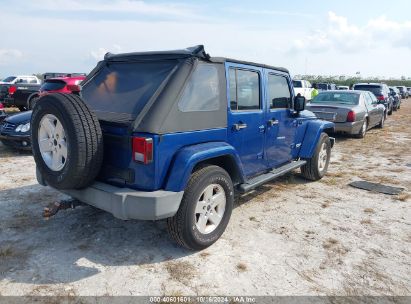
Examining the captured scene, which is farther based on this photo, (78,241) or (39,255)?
(78,241)

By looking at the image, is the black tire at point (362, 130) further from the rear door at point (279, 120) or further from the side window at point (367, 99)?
the rear door at point (279, 120)

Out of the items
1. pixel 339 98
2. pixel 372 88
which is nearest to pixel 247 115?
pixel 339 98

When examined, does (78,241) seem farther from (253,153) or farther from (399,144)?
(399,144)

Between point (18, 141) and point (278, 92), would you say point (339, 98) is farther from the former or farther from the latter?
point (18, 141)

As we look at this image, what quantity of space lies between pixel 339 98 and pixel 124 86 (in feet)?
29.3

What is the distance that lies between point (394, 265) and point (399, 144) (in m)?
8.03

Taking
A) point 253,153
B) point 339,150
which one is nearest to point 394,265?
point 253,153

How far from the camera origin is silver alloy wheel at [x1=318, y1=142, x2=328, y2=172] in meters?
6.31

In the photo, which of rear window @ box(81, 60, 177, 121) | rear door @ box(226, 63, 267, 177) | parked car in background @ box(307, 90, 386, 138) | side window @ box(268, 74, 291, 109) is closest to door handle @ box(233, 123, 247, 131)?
rear door @ box(226, 63, 267, 177)

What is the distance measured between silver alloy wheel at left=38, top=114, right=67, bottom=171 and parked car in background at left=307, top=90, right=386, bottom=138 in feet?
27.4

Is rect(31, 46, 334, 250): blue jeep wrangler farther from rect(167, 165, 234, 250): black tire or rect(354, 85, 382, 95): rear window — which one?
rect(354, 85, 382, 95): rear window

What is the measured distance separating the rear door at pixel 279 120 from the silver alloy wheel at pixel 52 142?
8.41 feet

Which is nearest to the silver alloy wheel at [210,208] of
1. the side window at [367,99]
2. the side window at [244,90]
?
the side window at [244,90]

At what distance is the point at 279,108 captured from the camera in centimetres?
498
